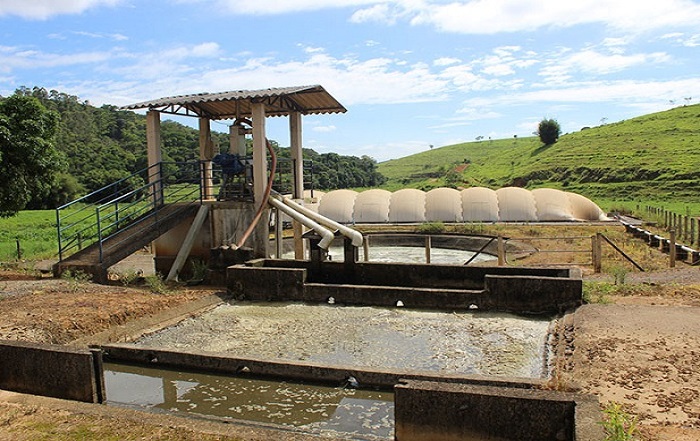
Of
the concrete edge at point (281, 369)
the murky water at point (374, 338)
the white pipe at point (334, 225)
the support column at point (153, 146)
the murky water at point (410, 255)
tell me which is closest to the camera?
the concrete edge at point (281, 369)

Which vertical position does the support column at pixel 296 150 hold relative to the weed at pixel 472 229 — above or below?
above

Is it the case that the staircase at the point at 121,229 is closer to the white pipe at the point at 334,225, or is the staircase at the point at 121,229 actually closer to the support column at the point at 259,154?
the support column at the point at 259,154

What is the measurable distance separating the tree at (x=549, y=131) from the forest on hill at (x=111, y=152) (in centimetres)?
2450

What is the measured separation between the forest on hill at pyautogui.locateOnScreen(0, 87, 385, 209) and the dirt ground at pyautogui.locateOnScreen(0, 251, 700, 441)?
26.0 meters

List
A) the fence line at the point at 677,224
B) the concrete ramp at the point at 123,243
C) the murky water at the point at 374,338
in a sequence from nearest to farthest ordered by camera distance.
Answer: the murky water at the point at 374,338 → the concrete ramp at the point at 123,243 → the fence line at the point at 677,224

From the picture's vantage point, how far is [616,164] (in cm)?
5697

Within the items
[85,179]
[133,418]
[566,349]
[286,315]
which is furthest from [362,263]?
[85,179]

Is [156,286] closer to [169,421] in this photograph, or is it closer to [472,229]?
[169,421]

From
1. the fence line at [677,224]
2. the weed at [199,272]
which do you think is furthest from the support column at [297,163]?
the fence line at [677,224]

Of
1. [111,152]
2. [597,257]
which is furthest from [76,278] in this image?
[111,152]

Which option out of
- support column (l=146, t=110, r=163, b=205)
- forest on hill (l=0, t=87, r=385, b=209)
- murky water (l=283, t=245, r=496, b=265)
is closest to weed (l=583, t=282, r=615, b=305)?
murky water (l=283, t=245, r=496, b=265)

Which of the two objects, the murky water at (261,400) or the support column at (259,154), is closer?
the murky water at (261,400)

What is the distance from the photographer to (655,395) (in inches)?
230

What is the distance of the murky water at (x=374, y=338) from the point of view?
7828 millimetres
